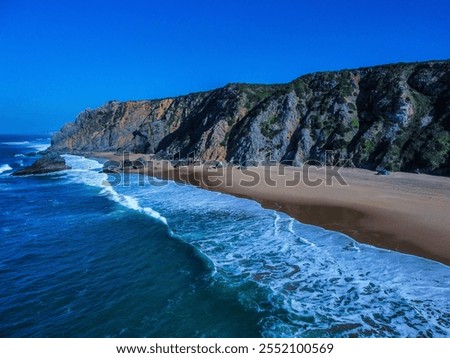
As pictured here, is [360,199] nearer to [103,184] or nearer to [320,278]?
[320,278]

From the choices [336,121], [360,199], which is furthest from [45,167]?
[360,199]

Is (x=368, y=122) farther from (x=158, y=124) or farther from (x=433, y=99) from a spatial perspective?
(x=158, y=124)

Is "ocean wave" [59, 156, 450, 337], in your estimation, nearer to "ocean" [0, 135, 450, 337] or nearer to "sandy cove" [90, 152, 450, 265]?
"ocean" [0, 135, 450, 337]

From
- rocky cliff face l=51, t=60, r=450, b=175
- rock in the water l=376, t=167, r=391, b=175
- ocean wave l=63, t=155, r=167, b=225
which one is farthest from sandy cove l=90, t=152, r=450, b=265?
ocean wave l=63, t=155, r=167, b=225

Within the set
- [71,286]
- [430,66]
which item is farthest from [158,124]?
[71,286]

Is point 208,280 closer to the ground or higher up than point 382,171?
closer to the ground

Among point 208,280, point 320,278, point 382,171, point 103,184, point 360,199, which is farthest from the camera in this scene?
point 103,184

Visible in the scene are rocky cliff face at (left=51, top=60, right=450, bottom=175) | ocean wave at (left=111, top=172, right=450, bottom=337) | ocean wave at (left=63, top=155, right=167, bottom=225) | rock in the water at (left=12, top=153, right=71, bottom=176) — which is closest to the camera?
ocean wave at (left=111, top=172, right=450, bottom=337)
